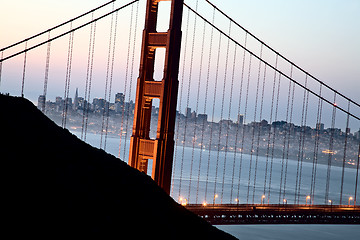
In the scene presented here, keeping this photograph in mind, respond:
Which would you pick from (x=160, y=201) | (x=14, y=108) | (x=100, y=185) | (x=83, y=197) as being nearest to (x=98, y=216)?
→ (x=83, y=197)

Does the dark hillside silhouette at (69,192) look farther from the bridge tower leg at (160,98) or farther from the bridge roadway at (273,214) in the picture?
the bridge roadway at (273,214)

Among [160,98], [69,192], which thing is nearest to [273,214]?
[160,98]

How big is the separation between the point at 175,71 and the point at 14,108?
10728 mm

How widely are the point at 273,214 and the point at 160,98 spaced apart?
1873 centimetres

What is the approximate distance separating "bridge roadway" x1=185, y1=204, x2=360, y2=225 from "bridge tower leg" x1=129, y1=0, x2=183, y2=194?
9.83 metres

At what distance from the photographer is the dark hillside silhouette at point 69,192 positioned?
11.2 m

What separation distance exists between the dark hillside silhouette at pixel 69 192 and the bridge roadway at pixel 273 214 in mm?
19069

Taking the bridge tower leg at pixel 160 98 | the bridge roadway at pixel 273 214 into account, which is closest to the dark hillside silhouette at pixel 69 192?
the bridge tower leg at pixel 160 98

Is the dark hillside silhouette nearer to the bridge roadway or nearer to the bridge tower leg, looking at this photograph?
the bridge tower leg

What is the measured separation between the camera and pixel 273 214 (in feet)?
131

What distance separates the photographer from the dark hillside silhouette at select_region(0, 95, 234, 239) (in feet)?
36.6

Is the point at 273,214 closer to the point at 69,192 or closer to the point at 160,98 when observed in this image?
the point at 160,98

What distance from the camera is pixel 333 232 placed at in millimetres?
92875

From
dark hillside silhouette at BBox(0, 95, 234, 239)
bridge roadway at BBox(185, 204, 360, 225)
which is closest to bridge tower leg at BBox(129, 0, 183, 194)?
dark hillside silhouette at BBox(0, 95, 234, 239)
